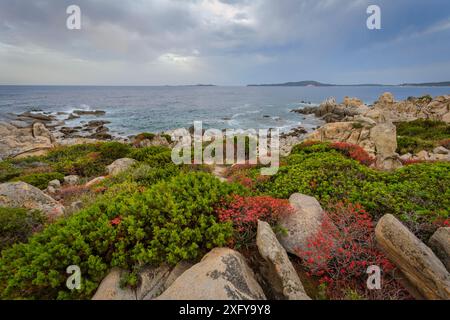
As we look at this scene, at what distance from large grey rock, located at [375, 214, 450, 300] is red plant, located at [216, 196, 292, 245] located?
1.97 m

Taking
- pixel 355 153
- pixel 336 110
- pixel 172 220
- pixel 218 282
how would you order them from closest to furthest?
pixel 218 282
pixel 172 220
pixel 355 153
pixel 336 110

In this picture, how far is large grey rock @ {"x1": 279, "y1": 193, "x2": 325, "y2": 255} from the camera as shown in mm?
4746

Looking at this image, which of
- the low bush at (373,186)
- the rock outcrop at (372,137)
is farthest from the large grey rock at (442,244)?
the rock outcrop at (372,137)

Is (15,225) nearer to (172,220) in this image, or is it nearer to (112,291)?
(112,291)

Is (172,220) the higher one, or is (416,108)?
(416,108)

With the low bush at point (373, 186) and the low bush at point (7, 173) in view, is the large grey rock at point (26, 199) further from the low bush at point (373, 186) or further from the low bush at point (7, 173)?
the low bush at point (373, 186)

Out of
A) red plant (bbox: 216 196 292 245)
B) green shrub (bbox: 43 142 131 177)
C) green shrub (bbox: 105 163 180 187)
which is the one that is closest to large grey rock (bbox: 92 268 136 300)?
red plant (bbox: 216 196 292 245)

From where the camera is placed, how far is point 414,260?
3.48 metres

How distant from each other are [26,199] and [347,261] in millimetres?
9334

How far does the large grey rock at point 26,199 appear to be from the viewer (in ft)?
21.6

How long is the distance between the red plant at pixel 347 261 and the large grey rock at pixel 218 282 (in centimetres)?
132

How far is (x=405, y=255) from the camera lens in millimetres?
3590

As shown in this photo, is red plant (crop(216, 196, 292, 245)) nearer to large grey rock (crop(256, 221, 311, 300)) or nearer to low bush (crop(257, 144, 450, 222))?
large grey rock (crop(256, 221, 311, 300))

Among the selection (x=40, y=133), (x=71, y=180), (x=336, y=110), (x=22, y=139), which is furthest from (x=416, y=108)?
(x=22, y=139)
